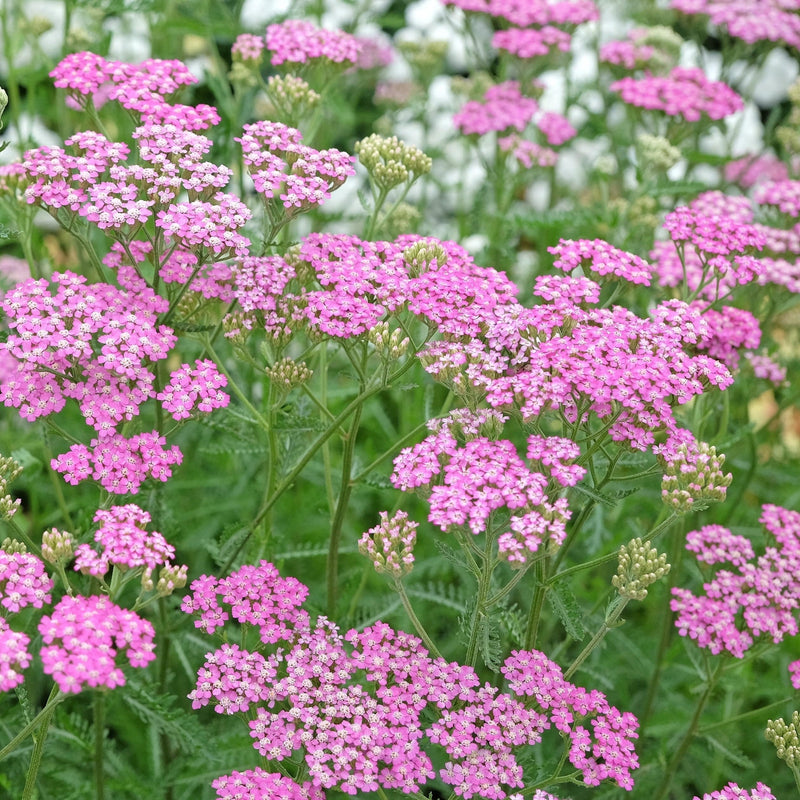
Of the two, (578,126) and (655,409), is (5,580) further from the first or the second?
(578,126)

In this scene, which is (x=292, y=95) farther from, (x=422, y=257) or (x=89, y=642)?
(x=89, y=642)

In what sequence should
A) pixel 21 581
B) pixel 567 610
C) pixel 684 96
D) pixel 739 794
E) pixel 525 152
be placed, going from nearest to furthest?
pixel 21 581, pixel 739 794, pixel 567 610, pixel 684 96, pixel 525 152

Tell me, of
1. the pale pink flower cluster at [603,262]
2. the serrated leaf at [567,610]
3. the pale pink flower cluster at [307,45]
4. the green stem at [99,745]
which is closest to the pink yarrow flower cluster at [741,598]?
A: the serrated leaf at [567,610]

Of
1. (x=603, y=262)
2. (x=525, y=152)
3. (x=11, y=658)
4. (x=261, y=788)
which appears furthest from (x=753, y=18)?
(x=11, y=658)

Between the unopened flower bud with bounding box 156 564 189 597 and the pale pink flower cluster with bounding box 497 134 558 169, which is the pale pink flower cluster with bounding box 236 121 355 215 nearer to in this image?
the unopened flower bud with bounding box 156 564 189 597

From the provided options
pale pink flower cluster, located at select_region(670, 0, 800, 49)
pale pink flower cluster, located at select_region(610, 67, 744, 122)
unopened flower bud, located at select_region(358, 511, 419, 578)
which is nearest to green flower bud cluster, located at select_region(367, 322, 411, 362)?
unopened flower bud, located at select_region(358, 511, 419, 578)

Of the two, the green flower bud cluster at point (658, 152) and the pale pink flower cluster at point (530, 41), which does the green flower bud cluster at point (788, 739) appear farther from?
the pale pink flower cluster at point (530, 41)

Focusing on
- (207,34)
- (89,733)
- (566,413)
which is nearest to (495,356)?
(566,413)
